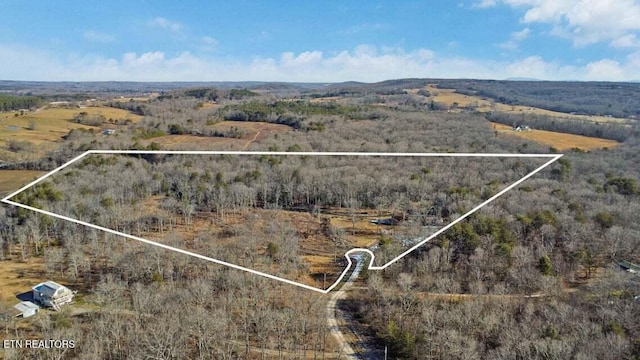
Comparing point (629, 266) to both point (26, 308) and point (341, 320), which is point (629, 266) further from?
point (26, 308)

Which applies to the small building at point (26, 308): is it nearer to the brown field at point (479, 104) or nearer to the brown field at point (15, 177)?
the brown field at point (15, 177)

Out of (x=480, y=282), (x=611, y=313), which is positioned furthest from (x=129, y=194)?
(x=611, y=313)

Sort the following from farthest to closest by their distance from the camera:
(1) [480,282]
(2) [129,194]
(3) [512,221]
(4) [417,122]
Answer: (4) [417,122] < (2) [129,194] < (3) [512,221] < (1) [480,282]

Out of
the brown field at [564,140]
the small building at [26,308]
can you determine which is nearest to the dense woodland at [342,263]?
the small building at [26,308]

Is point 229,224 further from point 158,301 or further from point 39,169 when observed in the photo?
point 39,169

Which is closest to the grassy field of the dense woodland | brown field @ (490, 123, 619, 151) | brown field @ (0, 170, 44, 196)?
brown field @ (0, 170, 44, 196)

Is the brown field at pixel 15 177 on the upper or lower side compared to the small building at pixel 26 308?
upper
